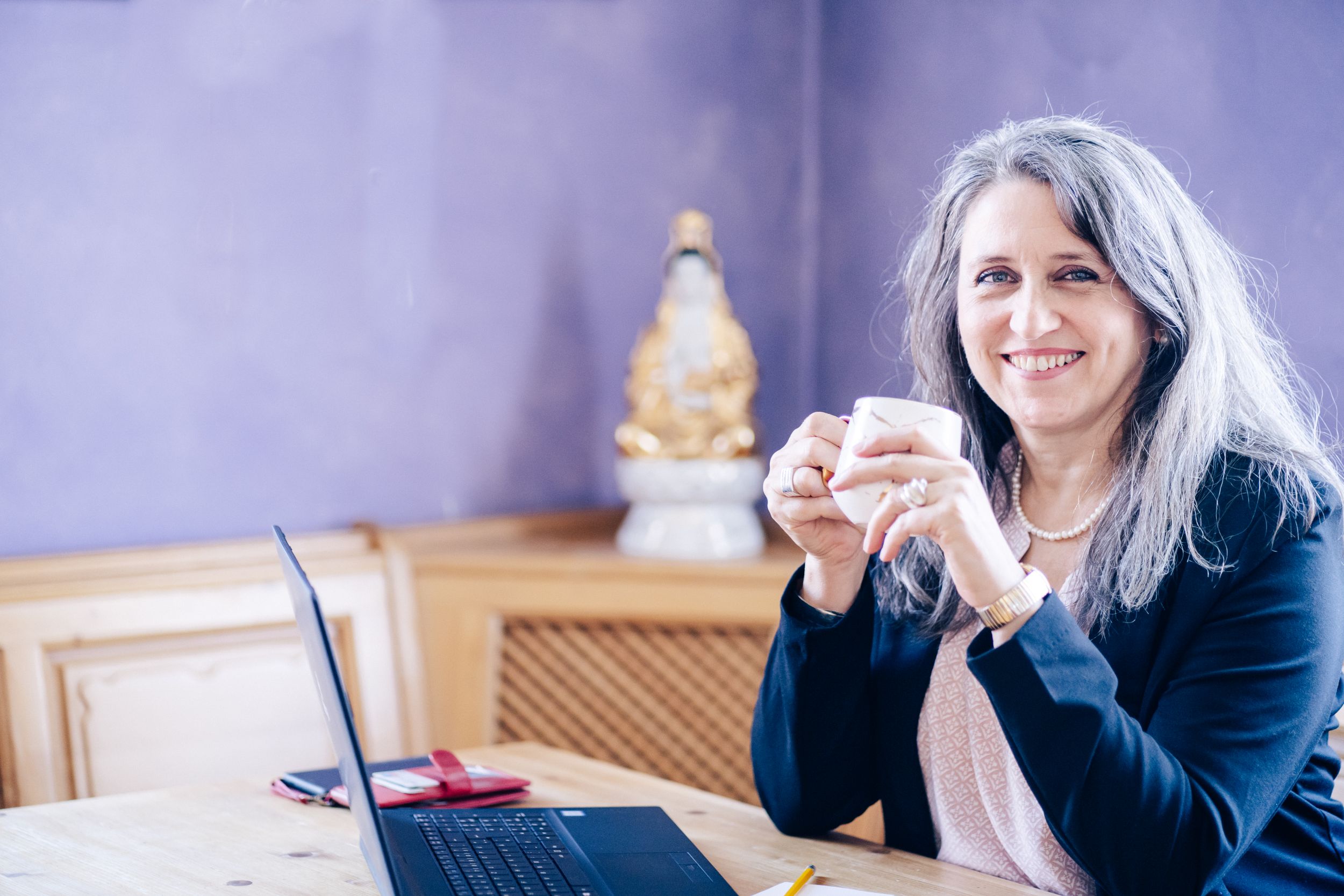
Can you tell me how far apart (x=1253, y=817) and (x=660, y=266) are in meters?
1.65

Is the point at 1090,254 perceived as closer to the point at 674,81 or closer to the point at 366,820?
the point at 366,820

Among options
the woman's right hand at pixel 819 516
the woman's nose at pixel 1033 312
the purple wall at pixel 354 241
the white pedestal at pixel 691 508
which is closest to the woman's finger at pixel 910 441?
the woman's right hand at pixel 819 516

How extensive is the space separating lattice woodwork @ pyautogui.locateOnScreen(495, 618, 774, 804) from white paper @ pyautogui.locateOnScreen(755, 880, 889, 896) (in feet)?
3.54

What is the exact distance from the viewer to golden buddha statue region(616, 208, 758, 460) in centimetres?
212

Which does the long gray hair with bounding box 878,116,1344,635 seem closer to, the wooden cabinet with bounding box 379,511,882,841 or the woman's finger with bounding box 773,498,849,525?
the woman's finger with bounding box 773,498,849,525

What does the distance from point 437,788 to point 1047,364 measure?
741 mm

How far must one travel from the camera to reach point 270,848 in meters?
1.08

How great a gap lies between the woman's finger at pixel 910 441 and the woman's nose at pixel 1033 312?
0.26 metres

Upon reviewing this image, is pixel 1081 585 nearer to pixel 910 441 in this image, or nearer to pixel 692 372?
pixel 910 441

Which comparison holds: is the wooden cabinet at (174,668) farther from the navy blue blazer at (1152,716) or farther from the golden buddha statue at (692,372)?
the navy blue blazer at (1152,716)

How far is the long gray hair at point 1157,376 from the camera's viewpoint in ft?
3.76

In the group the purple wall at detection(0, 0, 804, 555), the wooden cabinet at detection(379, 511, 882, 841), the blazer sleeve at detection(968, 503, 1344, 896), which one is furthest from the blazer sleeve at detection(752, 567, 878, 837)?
the purple wall at detection(0, 0, 804, 555)

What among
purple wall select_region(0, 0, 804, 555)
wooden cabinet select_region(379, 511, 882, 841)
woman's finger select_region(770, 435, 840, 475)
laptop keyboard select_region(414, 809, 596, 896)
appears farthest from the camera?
wooden cabinet select_region(379, 511, 882, 841)

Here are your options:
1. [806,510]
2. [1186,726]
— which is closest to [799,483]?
[806,510]
